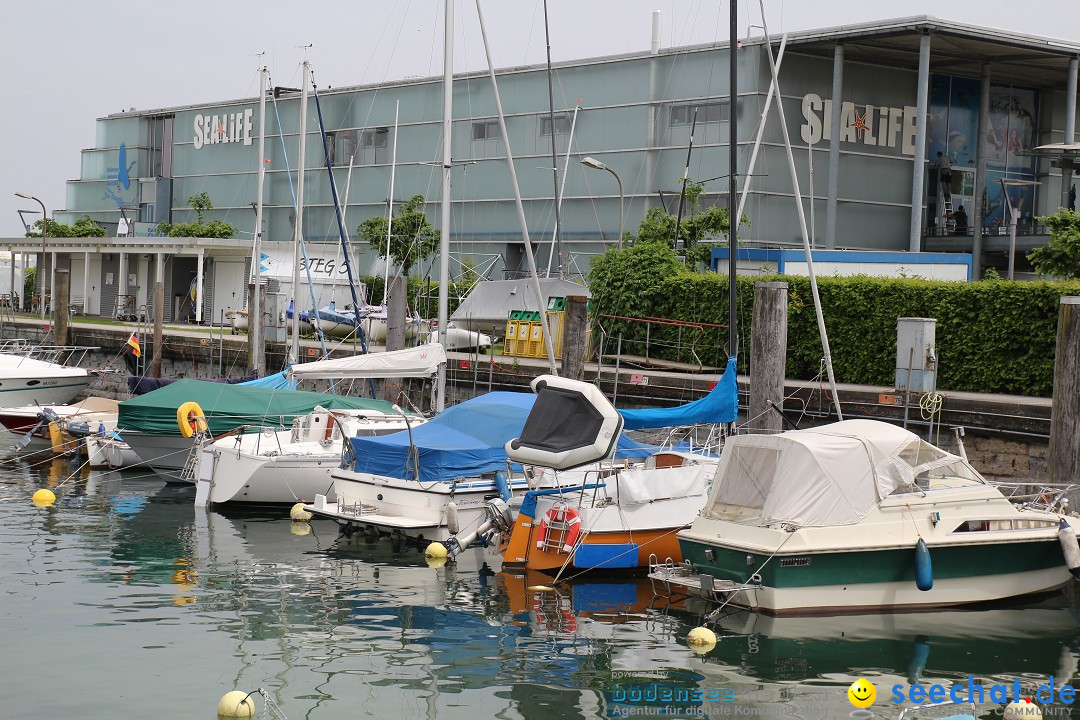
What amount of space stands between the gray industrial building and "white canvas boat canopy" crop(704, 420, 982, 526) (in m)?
22.4

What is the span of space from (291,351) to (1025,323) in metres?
19.1

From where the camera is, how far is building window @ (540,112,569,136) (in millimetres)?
45281

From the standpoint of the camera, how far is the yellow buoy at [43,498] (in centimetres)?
2128

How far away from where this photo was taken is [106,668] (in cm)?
1161

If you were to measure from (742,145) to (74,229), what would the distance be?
40.2 metres

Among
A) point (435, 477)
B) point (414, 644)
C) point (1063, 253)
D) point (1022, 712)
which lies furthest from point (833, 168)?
point (1022, 712)

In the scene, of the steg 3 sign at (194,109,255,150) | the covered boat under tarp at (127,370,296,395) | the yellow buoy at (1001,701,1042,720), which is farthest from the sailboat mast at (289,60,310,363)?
the steg 3 sign at (194,109,255,150)

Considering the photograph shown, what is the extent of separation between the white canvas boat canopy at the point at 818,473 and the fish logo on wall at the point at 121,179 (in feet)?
193

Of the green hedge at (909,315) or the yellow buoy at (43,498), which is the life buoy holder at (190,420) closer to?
the yellow buoy at (43,498)

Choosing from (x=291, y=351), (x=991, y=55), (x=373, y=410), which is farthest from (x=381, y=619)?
(x=991, y=55)

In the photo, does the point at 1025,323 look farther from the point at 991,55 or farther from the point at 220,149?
the point at 220,149

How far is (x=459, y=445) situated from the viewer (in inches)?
722

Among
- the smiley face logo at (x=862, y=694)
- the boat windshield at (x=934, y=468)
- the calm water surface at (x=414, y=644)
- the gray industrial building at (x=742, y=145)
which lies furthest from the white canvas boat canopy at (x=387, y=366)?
the gray industrial building at (x=742, y=145)

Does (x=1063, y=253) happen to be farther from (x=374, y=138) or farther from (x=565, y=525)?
(x=374, y=138)
